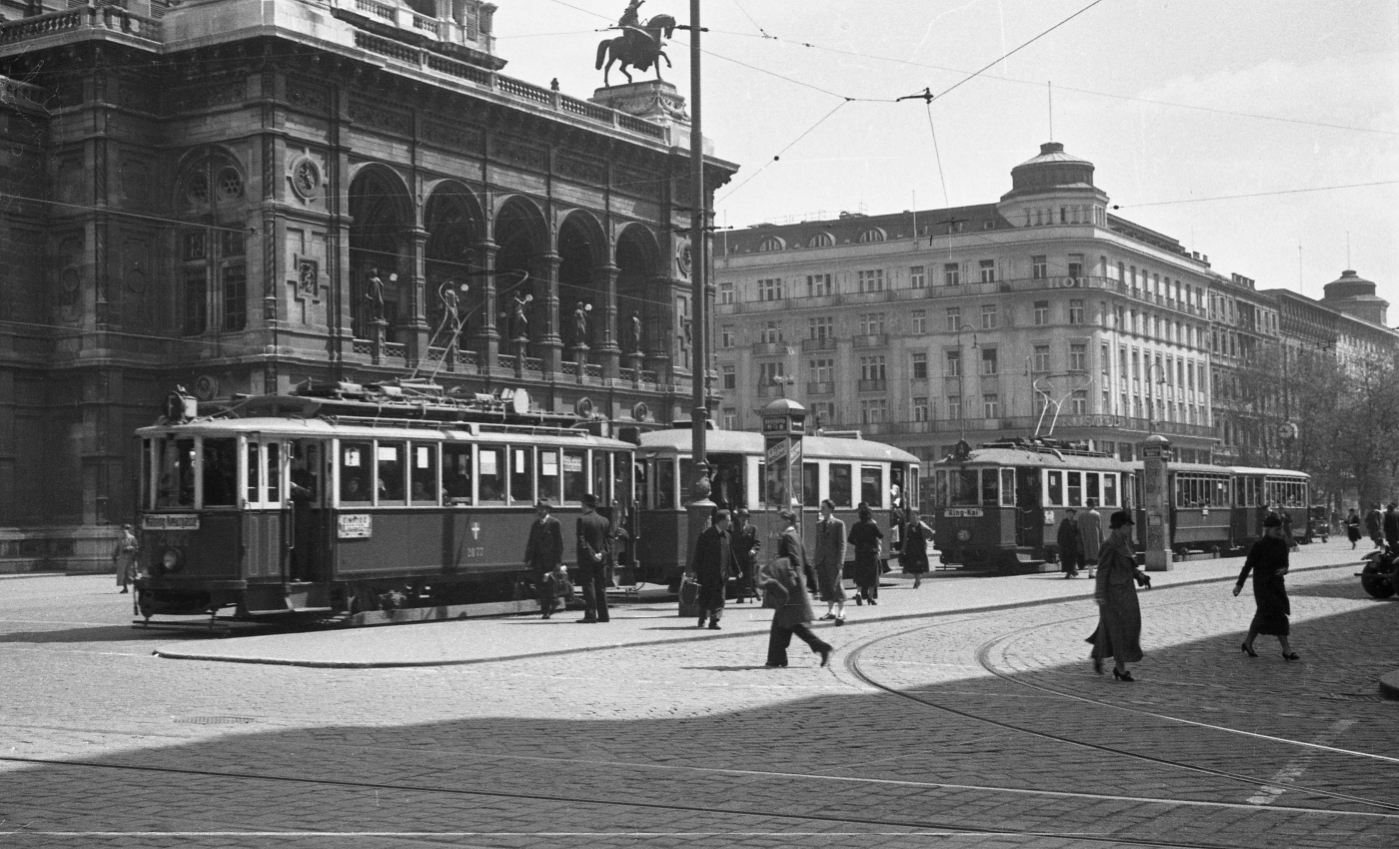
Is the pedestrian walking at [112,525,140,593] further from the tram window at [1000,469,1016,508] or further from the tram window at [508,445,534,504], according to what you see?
the tram window at [1000,469,1016,508]

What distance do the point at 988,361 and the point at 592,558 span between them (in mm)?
70721

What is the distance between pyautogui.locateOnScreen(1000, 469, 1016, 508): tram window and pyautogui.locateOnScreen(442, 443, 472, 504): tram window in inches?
680

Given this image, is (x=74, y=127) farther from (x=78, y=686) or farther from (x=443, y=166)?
(x=78, y=686)

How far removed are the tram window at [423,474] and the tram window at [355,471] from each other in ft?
2.78

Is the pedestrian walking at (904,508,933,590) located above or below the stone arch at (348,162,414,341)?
below

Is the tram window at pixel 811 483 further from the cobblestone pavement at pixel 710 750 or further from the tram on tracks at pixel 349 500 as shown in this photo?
the cobblestone pavement at pixel 710 750

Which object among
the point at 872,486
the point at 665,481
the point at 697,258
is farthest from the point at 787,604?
the point at 872,486

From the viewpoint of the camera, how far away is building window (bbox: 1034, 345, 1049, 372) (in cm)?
8944

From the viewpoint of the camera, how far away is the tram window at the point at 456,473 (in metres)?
24.0


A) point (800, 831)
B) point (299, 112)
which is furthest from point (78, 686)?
point (299, 112)

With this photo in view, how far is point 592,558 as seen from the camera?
72.9 feet

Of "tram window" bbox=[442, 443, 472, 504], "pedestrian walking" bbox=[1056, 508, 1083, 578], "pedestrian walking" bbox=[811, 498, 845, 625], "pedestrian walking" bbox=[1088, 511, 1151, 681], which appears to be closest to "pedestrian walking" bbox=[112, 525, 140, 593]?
"tram window" bbox=[442, 443, 472, 504]

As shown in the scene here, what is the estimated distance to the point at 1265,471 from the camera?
55750 millimetres

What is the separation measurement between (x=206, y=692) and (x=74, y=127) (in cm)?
3369
